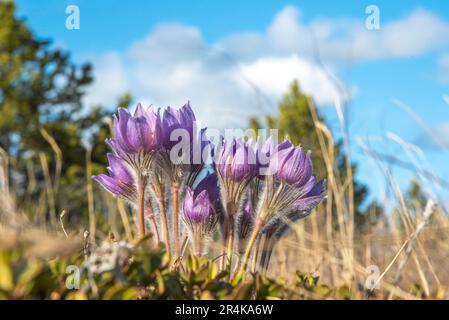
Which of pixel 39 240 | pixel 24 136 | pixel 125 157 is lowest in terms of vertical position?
pixel 39 240

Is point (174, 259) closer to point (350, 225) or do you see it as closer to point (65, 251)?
point (65, 251)

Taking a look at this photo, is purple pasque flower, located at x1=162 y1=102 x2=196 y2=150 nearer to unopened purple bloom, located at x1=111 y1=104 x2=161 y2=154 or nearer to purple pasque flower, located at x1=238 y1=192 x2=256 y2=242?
unopened purple bloom, located at x1=111 y1=104 x2=161 y2=154

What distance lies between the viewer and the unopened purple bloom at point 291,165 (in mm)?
1091

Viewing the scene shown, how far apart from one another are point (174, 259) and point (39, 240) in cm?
41

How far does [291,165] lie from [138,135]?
0.29 m

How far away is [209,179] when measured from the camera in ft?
3.81

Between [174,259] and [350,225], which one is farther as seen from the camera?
[350,225]

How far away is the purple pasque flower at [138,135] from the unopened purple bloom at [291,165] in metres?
0.22

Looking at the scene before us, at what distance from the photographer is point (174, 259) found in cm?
109

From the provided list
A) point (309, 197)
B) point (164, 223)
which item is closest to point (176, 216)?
point (164, 223)

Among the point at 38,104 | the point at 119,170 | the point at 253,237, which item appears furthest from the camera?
the point at 38,104

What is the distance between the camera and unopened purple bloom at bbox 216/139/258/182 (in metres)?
1.10

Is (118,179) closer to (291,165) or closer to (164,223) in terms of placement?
(164,223)
